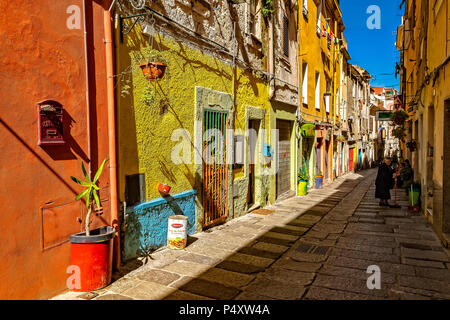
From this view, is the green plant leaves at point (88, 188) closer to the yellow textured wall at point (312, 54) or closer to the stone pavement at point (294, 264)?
the stone pavement at point (294, 264)

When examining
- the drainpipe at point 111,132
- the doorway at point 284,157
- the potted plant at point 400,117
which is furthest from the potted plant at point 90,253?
the potted plant at point 400,117

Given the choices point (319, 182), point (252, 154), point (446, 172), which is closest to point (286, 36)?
point (252, 154)

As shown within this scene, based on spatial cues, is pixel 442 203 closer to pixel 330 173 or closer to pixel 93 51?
pixel 93 51

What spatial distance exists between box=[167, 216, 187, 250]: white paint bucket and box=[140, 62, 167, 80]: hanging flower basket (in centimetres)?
240

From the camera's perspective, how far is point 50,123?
372cm

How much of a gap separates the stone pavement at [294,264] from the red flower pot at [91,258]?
129mm

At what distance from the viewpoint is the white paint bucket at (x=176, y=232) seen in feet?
18.3

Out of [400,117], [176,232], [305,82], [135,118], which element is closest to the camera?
[135,118]

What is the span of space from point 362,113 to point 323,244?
3041cm

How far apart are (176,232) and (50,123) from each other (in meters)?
2.77

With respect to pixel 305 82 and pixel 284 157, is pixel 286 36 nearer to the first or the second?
pixel 305 82

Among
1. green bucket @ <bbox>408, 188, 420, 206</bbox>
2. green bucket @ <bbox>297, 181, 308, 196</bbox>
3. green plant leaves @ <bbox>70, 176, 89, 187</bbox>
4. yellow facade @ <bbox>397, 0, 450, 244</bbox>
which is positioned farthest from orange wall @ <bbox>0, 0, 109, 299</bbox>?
green bucket @ <bbox>297, 181, 308, 196</bbox>

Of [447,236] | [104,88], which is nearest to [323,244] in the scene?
[447,236]

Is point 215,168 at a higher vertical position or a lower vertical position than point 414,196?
higher
